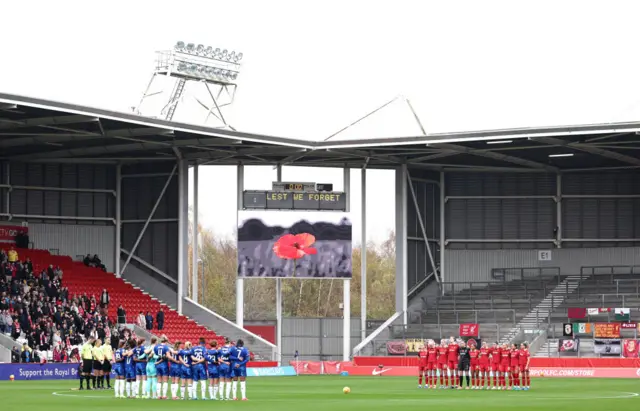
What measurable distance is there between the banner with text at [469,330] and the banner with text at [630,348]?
28.4ft

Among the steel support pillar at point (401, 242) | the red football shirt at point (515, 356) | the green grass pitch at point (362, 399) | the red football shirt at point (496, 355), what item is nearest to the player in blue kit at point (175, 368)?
the green grass pitch at point (362, 399)

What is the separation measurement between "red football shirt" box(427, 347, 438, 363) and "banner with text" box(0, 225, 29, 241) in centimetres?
3111

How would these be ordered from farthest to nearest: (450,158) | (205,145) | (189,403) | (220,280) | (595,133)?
(220,280) < (450,158) < (205,145) < (595,133) < (189,403)

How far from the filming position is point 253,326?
6725 cm

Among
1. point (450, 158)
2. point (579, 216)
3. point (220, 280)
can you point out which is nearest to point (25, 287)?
point (450, 158)

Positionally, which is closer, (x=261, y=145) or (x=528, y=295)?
(x=261, y=145)

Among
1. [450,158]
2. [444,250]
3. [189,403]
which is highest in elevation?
[450,158]

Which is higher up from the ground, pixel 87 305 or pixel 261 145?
pixel 261 145

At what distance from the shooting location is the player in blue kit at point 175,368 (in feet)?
107

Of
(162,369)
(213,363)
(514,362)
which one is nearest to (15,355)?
(162,369)

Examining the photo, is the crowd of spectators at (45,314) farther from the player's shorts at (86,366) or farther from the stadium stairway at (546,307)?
the stadium stairway at (546,307)

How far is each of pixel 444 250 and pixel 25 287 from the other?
83.0 feet

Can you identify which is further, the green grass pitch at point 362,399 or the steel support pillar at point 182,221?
the steel support pillar at point 182,221

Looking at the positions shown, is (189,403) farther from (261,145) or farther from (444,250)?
(444,250)
